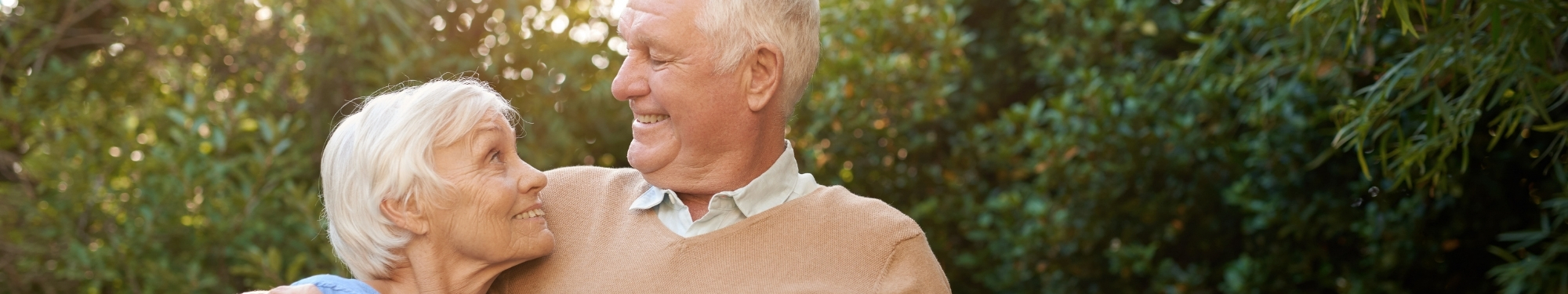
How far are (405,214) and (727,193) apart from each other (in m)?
0.46

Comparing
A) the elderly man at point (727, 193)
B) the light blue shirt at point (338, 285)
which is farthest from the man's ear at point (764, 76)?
the light blue shirt at point (338, 285)

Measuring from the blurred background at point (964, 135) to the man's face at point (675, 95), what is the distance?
4.48 ft

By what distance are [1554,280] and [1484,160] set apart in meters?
0.73

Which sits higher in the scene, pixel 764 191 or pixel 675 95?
pixel 675 95

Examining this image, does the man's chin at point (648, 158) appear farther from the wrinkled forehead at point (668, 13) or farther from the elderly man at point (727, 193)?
the wrinkled forehead at point (668, 13)

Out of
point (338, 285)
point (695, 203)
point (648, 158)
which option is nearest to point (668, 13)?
point (648, 158)

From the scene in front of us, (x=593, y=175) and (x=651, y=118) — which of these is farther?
(x=593, y=175)

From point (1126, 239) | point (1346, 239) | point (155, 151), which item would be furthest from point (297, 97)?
point (1346, 239)

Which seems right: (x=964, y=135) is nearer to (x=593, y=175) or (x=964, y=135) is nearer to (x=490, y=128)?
(x=593, y=175)

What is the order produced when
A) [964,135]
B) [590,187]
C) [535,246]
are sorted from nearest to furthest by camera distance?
[535,246] → [590,187] → [964,135]

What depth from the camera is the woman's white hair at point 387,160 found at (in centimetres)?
173

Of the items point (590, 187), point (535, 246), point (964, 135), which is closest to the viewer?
point (535, 246)

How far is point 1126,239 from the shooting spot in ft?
13.7

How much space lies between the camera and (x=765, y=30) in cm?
177
